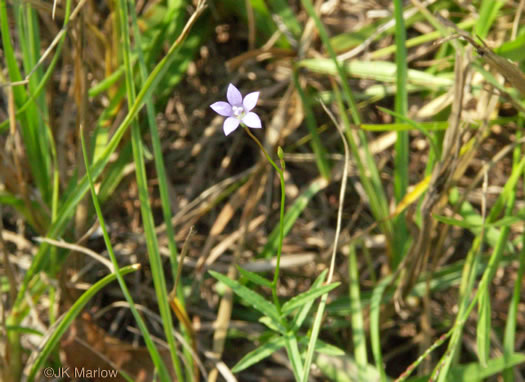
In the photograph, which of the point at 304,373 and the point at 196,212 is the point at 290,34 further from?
the point at 304,373

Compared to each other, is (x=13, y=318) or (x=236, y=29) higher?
(x=236, y=29)

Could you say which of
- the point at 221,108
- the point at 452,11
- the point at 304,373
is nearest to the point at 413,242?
the point at 304,373

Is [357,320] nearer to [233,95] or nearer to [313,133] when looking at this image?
[313,133]


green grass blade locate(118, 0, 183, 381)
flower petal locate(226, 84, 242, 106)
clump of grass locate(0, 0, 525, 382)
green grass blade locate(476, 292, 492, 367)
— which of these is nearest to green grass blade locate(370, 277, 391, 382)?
clump of grass locate(0, 0, 525, 382)

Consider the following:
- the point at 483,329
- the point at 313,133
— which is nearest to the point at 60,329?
the point at 313,133

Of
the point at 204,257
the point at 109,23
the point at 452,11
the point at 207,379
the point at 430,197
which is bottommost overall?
the point at 207,379

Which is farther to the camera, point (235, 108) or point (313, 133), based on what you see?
point (313, 133)
